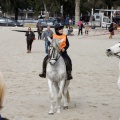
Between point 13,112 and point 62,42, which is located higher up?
point 62,42

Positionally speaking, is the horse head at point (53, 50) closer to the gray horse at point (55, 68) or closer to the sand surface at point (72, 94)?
the gray horse at point (55, 68)

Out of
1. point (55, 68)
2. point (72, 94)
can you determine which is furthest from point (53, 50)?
point (72, 94)

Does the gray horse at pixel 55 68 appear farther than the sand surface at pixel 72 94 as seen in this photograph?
No

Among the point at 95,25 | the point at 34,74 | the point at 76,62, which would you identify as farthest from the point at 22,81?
the point at 95,25

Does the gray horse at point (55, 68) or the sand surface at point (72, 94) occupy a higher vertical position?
the gray horse at point (55, 68)

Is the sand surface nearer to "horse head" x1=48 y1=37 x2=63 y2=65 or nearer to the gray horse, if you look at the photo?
the gray horse

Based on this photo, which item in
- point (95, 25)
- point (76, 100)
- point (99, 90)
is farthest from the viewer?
point (95, 25)

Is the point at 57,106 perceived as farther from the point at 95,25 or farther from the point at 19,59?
the point at 95,25

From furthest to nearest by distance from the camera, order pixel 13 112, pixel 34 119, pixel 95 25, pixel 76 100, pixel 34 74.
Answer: pixel 95 25, pixel 34 74, pixel 76 100, pixel 13 112, pixel 34 119

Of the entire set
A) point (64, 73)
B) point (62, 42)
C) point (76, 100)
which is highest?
point (62, 42)

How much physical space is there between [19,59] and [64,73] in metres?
12.6

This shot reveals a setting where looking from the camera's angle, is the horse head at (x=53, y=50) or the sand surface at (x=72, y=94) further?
the sand surface at (x=72, y=94)

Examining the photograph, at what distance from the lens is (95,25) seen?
6612 cm

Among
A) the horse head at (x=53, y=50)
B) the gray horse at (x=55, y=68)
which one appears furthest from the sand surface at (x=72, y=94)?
the horse head at (x=53, y=50)
